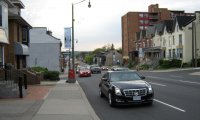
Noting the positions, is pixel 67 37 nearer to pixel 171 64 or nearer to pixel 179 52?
pixel 171 64

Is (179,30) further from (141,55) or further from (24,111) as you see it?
(24,111)

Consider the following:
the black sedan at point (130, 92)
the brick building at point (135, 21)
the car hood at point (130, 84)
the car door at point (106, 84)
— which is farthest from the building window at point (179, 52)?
the car hood at point (130, 84)

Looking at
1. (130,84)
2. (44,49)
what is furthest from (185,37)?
(130,84)

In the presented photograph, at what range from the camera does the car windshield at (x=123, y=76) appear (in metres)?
16.5

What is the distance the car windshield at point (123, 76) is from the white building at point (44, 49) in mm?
55854

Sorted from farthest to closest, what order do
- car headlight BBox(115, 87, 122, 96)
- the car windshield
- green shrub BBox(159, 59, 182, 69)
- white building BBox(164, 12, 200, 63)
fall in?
1. green shrub BBox(159, 59, 182, 69)
2. white building BBox(164, 12, 200, 63)
3. the car windshield
4. car headlight BBox(115, 87, 122, 96)

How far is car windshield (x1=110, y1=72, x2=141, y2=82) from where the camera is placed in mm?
16516

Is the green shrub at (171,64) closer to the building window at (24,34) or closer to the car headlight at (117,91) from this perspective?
the building window at (24,34)

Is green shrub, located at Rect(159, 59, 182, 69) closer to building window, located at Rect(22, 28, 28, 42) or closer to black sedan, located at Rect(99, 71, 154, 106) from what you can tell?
building window, located at Rect(22, 28, 28, 42)

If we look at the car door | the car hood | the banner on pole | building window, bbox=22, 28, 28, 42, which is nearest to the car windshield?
the car door

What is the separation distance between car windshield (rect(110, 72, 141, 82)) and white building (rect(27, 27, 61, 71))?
55.9 meters

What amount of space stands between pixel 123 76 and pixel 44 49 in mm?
57585

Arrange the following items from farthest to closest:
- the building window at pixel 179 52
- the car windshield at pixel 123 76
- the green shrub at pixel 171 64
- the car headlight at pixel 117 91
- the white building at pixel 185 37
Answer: the building window at pixel 179 52
the green shrub at pixel 171 64
the white building at pixel 185 37
the car windshield at pixel 123 76
the car headlight at pixel 117 91

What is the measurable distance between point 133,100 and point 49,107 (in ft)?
10.9
